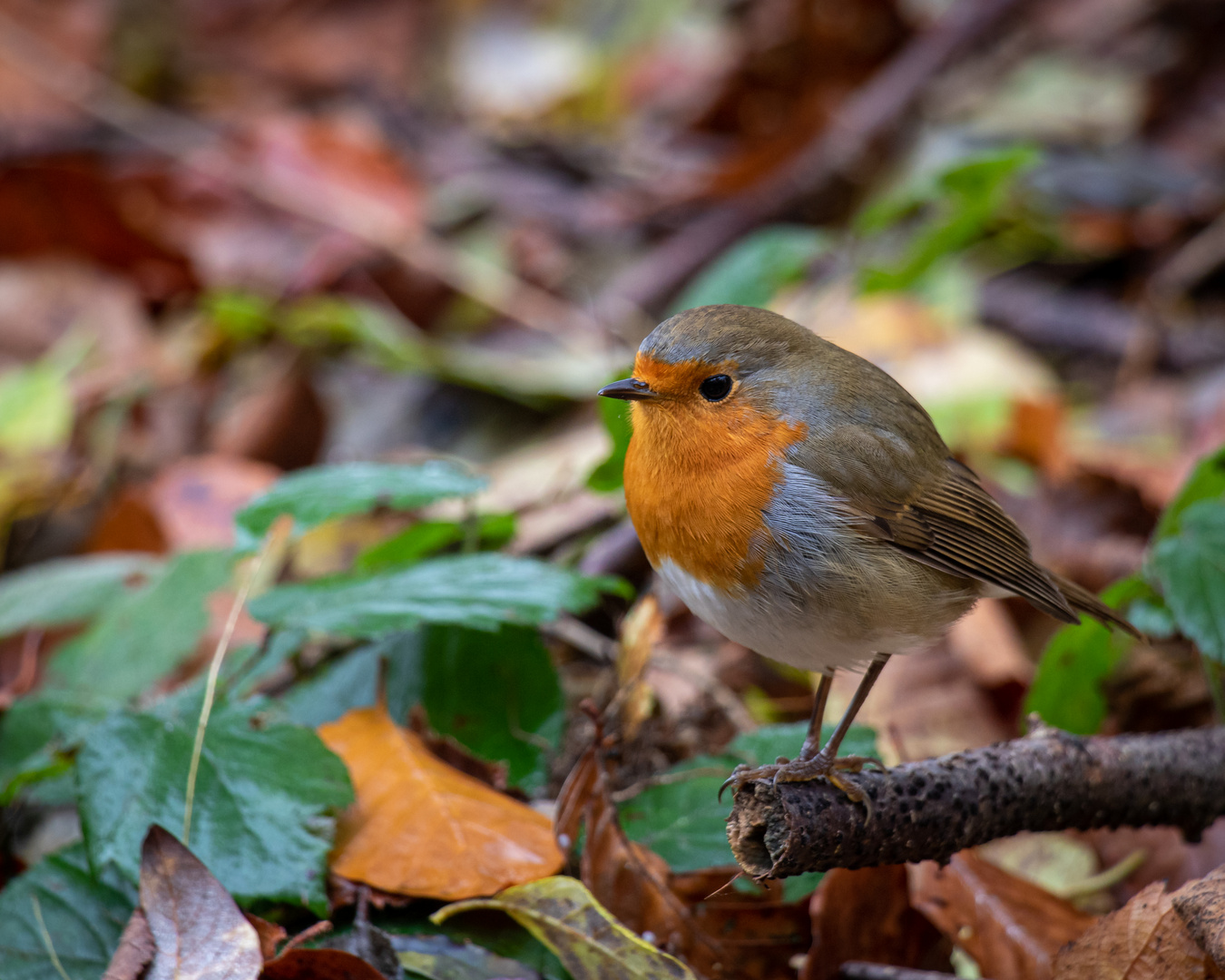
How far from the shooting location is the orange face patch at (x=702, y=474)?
2.19m

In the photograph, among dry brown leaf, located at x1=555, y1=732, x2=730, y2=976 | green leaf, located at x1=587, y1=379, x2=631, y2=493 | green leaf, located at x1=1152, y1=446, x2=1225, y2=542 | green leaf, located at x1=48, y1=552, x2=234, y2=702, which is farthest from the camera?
green leaf, located at x1=587, y1=379, x2=631, y2=493

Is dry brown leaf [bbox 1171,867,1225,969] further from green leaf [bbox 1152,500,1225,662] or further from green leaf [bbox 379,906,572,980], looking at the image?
green leaf [bbox 379,906,572,980]

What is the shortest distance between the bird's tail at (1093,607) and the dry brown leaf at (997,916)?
0.57 m

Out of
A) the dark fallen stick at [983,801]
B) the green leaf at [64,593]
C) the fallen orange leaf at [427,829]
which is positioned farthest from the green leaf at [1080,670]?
the green leaf at [64,593]

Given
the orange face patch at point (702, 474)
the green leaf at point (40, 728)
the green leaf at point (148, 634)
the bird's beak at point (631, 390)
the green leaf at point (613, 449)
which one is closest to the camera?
the orange face patch at point (702, 474)

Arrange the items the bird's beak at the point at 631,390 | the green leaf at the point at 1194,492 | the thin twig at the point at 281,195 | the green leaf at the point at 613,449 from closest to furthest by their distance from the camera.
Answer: the bird's beak at the point at 631,390, the green leaf at the point at 1194,492, the green leaf at the point at 613,449, the thin twig at the point at 281,195

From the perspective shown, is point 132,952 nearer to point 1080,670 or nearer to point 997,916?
point 997,916

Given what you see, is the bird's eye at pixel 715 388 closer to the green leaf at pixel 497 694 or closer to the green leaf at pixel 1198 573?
the green leaf at pixel 497 694

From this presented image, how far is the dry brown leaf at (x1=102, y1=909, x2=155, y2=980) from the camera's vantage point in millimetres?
1845

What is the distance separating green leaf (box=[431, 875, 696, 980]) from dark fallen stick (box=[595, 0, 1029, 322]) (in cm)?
373

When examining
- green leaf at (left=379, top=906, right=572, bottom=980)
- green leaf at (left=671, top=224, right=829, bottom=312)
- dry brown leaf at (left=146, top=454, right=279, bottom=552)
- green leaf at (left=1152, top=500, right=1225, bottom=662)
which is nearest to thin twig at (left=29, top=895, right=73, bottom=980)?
green leaf at (left=379, top=906, right=572, bottom=980)

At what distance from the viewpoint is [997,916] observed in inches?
86.5

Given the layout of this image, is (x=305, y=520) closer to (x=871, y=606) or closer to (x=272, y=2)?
(x=871, y=606)

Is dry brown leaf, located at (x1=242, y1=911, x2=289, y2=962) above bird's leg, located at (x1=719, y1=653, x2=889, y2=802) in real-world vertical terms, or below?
below
